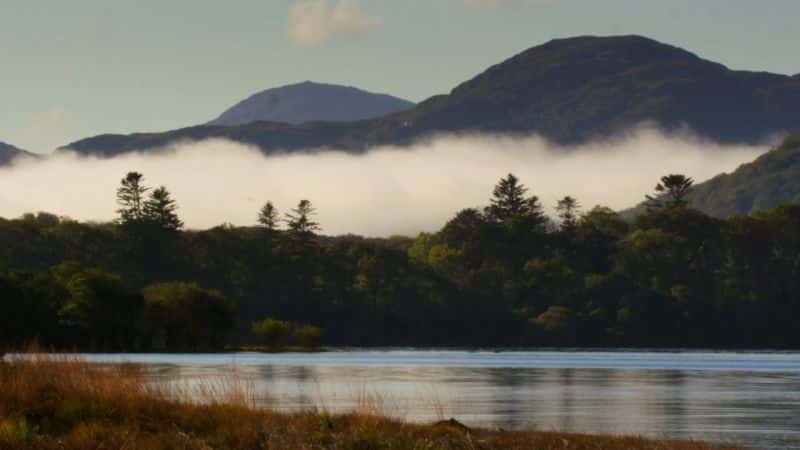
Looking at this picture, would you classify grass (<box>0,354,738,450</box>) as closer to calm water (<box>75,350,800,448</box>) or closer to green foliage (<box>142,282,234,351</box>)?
calm water (<box>75,350,800,448</box>)

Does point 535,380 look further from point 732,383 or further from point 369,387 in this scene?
point 369,387

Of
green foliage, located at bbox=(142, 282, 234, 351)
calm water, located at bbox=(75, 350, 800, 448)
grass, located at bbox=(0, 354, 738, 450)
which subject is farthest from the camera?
green foliage, located at bbox=(142, 282, 234, 351)

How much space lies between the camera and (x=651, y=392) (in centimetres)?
6384

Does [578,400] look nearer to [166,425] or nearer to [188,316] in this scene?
[166,425]

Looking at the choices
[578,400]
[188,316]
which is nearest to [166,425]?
[578,400]

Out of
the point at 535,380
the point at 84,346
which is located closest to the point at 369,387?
the point at 535,380

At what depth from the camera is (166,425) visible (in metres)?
29.7

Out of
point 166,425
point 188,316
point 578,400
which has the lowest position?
point 188,316

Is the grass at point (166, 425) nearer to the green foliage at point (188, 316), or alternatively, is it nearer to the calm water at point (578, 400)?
the calm water at point (578, 400)

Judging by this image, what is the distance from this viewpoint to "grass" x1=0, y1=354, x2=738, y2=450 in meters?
27.1

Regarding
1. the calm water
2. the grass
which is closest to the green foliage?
the calm water

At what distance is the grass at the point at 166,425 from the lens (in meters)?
→ 27.1

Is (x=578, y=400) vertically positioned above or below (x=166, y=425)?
below

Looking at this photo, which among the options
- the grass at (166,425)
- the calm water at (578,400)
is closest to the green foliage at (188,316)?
the calm water at (578,400)
